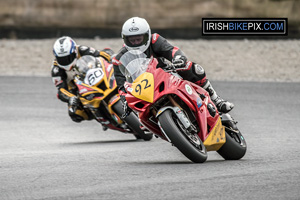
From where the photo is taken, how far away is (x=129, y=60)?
24.0ft

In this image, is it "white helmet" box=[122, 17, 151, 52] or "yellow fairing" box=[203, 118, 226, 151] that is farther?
"white helmet" box=[122, 17, 151, 52]

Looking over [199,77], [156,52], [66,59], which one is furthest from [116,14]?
[199,77]

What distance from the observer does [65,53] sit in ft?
36.1

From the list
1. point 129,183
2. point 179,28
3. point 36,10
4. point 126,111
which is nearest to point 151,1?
point 179,28

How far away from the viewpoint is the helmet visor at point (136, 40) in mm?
7465

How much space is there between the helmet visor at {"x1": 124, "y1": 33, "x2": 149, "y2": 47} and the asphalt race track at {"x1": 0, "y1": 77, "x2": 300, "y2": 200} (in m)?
1.22

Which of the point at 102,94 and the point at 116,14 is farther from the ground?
the point at 102,94

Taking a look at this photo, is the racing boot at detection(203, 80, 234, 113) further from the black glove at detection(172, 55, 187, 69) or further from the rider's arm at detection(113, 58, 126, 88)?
the rider's arm at detection(113, 58, 126, 88)

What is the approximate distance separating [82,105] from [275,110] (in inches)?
148

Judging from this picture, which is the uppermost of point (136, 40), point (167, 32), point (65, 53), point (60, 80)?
point (136, 40)

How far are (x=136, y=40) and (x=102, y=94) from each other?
2.98 meters

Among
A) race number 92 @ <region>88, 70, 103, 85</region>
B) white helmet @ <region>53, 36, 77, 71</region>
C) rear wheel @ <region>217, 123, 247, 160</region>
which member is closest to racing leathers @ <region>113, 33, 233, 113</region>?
rear wheel @ <region>217, 123, 247, 160</region>

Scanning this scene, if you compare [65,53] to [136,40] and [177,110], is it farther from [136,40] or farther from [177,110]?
[177,110]
